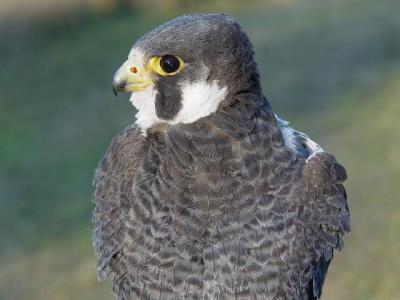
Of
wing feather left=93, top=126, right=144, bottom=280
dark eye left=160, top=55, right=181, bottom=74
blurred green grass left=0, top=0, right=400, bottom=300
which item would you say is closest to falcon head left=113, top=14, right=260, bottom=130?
dark eye left=160, top=55, right=181, bottom=74

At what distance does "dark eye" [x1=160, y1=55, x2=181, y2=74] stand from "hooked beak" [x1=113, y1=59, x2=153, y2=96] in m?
0.09

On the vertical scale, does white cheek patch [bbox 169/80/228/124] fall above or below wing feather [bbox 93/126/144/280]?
above

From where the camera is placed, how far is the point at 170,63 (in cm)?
396

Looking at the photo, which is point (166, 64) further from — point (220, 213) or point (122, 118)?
point (122, 118)

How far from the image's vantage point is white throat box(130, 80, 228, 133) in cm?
398

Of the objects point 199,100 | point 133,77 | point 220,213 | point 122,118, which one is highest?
point 133,77

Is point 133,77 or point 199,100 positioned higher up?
point 133,77

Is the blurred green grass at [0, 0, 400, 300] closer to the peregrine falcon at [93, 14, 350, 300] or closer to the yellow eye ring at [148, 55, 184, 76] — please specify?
the peregrine falcon at [93, 14, 350, 300]

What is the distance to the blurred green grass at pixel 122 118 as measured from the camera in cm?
976

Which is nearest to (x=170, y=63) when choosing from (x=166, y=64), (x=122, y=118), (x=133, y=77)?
(x=166, y=64)

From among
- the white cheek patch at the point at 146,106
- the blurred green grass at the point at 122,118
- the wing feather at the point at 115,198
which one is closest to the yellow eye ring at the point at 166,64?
the white cheek patch at the point at 146,106

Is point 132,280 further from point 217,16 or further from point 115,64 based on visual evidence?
point 115,64

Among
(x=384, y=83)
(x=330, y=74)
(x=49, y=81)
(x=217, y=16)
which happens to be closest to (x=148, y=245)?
(x=217, y=16)

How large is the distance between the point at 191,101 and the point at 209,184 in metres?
0.42
